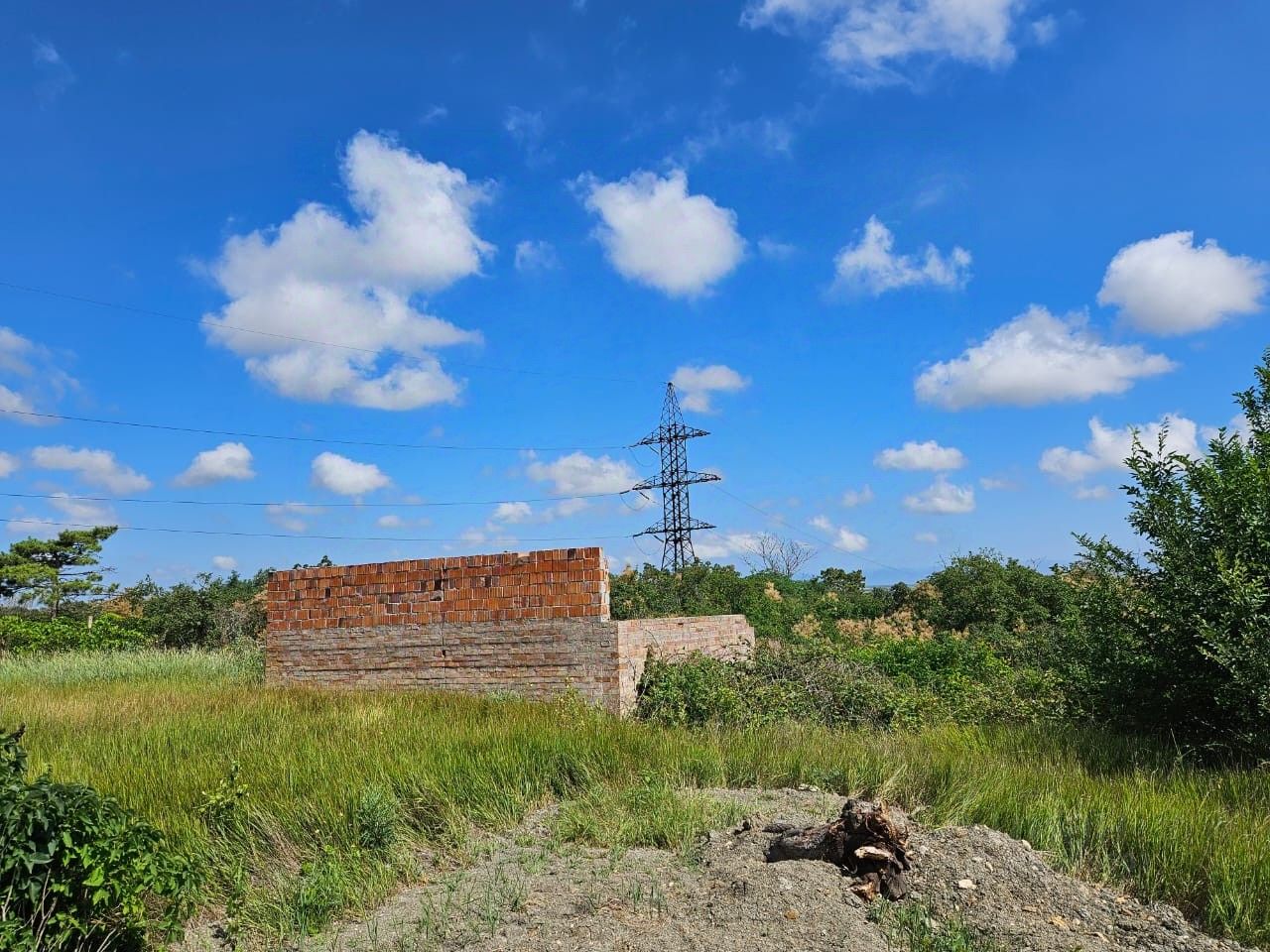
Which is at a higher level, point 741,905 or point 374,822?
point 374,822

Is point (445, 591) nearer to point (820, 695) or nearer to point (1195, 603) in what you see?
point (820, 695)

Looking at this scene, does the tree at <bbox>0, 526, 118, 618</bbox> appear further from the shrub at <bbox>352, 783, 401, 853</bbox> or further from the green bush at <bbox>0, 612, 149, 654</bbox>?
the shrub at <bbox>352, 783, 401, 853</bbox>

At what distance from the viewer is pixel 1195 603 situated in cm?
763

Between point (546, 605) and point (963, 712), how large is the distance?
16.6 feet

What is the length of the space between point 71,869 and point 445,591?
750 cm

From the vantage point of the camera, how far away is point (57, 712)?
33.6 feet

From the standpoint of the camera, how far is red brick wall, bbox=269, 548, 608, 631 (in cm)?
1044

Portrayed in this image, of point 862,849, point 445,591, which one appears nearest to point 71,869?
→ point 862,849

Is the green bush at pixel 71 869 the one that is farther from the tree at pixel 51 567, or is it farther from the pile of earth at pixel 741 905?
the tree at pixel 51 567

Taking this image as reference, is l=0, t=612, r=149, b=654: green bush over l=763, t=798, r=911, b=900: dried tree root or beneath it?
over

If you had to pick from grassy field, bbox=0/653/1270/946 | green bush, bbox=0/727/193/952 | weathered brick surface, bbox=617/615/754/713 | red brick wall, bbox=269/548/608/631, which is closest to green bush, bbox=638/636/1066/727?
weathered brick surface, bbox=617/615/754/713

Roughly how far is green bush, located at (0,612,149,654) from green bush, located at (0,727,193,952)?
18.1 meters

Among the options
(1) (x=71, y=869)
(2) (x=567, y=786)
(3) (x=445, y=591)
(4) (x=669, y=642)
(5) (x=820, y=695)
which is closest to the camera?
(1) (x=71, y=869)

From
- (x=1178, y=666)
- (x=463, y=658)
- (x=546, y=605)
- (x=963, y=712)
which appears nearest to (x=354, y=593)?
(x=463, y=658)
